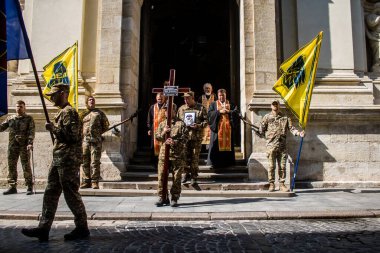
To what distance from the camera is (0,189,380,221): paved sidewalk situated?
219 inches

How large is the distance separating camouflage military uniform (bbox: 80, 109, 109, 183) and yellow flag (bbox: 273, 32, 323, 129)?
169 inches

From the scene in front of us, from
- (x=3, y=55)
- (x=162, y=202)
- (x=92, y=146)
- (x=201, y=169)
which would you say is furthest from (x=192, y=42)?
(x=3, y=55)

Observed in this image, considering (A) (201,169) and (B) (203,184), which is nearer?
(B) (203,184)

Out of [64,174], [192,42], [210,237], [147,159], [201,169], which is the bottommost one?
[210,237]

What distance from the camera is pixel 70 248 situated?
394 cm

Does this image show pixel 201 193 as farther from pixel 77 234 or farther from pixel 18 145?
A: pixel 18 145

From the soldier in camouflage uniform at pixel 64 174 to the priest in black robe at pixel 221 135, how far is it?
15.7 feet

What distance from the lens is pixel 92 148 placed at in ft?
26.6

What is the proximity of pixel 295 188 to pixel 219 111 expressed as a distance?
280 centimetres

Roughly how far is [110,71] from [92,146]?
2403 millimetres

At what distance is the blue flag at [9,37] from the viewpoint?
4.62m

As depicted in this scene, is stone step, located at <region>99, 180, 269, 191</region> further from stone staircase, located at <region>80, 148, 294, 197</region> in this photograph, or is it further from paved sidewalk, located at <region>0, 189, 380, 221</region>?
paved sidewalk, located at <region>0, 189, 380, 221</region>

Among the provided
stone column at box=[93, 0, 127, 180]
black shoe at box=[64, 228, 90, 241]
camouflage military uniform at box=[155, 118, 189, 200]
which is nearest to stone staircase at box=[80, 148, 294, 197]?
stone column at box=[93, 0, 127, 180]

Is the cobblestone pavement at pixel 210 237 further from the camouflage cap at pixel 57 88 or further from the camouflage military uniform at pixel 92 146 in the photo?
the camouflage military uniform at pixel 92 146
